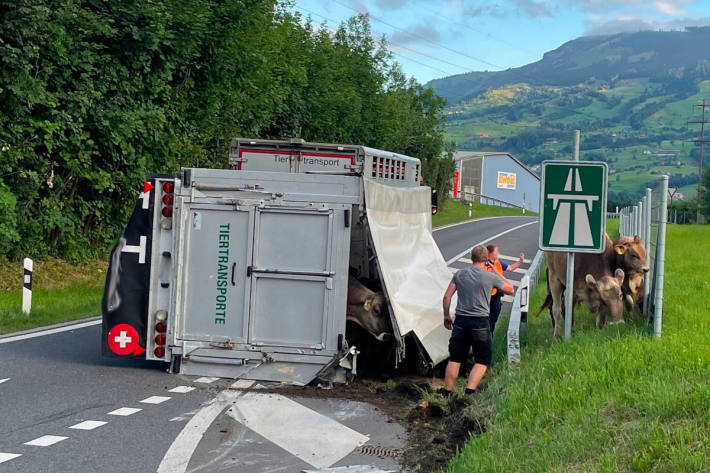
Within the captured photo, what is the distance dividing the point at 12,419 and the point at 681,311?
8.81 m

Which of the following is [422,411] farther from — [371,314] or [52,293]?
[52,293]

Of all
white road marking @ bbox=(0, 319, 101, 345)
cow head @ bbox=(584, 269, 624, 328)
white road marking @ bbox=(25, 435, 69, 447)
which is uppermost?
cow head @ bbox=(584, 269, 624, 328)

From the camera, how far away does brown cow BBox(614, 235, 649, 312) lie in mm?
13789

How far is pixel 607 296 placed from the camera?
12891mm

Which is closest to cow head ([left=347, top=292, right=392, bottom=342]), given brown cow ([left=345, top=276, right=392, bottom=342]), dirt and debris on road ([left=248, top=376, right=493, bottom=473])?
brown cow ([left=345, top=276, right=392, bottom=342])

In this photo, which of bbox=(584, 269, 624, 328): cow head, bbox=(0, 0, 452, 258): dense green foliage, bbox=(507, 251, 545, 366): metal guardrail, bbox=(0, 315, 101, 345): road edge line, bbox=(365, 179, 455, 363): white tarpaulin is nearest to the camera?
bbox=(507, 251, 545, 366): metal guardrail

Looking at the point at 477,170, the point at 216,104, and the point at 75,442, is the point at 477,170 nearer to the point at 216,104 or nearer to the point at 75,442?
the point at 216,104

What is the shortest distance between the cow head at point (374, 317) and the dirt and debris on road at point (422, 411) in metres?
0.56

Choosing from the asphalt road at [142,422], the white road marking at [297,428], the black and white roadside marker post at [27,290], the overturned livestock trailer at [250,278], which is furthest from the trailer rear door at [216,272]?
the black and white roadside marker post at [27,290]

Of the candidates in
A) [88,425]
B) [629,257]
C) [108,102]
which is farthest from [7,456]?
[108,102]

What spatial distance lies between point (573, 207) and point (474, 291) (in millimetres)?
1836

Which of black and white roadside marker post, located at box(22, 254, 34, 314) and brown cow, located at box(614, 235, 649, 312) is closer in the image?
brown cow, located at box(614, 235, 649, 312)

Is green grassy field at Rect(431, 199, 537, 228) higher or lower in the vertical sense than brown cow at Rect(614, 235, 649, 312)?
higher

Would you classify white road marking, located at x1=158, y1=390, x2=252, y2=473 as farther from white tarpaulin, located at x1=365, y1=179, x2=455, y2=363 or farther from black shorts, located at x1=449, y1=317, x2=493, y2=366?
black shorts, located at x1=449, y1=317, x2=493, y2=366
